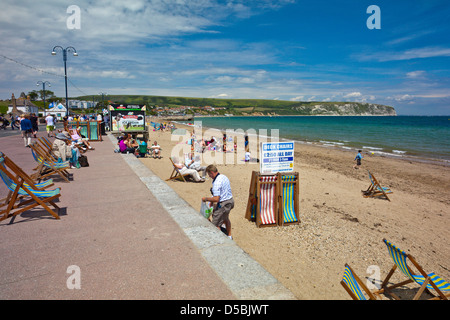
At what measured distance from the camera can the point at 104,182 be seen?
7.50 m

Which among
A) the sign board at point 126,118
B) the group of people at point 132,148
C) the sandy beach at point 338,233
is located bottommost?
the sandy beach at point 338,233

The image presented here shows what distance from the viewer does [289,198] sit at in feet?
20.5

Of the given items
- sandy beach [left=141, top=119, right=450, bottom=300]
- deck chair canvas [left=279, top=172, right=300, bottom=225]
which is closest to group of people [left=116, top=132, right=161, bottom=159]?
sandy beach [left=141, top=119, right=450, bottom=300]

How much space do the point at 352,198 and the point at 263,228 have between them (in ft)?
15.3

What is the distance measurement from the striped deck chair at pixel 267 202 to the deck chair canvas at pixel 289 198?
0.52 ft

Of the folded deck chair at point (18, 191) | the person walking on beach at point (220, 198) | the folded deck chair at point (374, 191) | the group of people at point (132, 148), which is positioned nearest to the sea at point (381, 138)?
the folded deck chair at point (374, 191)

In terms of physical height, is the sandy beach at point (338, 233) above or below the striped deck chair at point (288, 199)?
below

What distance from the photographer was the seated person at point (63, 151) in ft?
28.9

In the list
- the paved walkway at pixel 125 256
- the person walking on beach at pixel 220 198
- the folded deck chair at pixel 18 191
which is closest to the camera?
the paved walkway at pixel 125 256

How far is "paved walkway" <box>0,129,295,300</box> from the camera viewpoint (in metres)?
2.88

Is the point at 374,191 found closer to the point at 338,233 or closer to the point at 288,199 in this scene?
the point at 338,233

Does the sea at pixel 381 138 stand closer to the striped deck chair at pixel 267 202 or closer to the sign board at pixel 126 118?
the sign board at pixel 126 118

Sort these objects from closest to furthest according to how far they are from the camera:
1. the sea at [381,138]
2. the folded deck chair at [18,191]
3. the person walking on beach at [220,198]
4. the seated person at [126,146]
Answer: the folded deck chair at [18,191], the person walking on beach at [220,198], the seated person at [126,146], the sea at [381,138]
